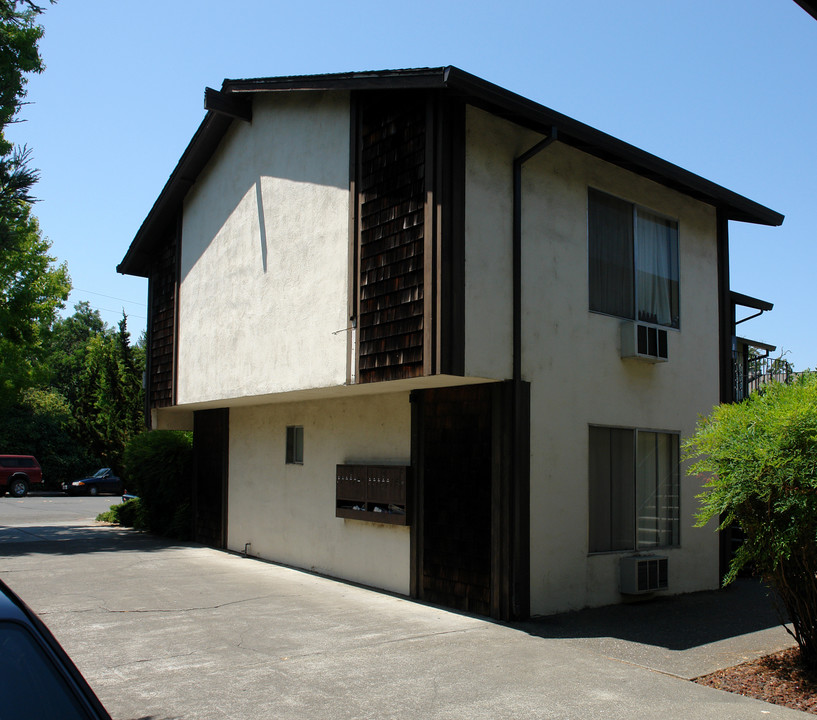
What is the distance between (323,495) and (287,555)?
1593 millimetres

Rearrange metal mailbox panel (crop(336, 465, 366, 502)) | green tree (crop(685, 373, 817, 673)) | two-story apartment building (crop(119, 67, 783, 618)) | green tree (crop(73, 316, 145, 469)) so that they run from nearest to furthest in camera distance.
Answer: green tree (crop(685, 373, 817, 673)) → two-story apartment building (crop(119, 67, 783, 618)) → metal mailbox panel (crop(336, 465, 366, 502)) → green tree (crop(73, 316, 145, 469))

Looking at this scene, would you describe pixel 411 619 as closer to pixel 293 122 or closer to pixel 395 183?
pixel 395 183

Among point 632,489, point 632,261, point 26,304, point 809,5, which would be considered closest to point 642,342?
point 632,261

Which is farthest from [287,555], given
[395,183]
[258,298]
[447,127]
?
[447,127]

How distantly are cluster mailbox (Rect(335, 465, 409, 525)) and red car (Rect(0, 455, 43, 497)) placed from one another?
27.3 meters

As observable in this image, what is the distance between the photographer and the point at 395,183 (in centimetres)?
888

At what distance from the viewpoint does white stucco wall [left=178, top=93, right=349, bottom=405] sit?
32.3 ft

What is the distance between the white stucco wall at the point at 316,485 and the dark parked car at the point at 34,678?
763 centimetres

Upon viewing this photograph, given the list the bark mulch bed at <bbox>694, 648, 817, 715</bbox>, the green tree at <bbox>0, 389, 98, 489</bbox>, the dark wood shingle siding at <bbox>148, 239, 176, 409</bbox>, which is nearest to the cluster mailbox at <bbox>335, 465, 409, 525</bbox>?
the bark mulch bed at <bbox>694, 648, 817, 715</bbox>

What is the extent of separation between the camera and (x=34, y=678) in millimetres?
2482

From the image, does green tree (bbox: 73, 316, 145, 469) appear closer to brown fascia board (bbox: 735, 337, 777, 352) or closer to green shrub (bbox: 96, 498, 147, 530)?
green shrub (bbox: 96, 498, 147, 530)

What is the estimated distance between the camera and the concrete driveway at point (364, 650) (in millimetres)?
5828

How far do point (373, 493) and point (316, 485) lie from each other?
1.87 metres

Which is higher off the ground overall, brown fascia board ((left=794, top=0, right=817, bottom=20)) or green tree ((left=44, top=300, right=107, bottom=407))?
green tree ((left=44, top=300, right=107, bottom=407))
